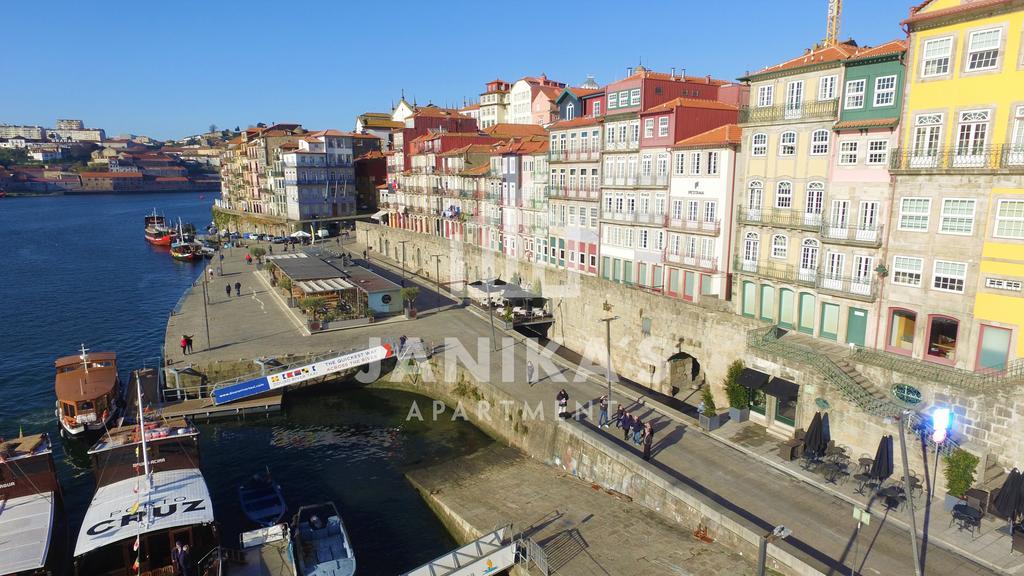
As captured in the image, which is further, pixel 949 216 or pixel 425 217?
pixel 425 217

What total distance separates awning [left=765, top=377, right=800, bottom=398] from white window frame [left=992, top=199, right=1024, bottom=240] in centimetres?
1034

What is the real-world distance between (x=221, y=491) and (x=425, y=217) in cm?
5633

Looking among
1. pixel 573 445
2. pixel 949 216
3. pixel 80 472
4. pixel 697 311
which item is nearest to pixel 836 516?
pixel 573 445

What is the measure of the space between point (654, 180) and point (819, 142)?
44.3 feet

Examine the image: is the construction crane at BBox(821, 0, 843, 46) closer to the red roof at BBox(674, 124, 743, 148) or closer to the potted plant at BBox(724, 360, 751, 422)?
the red roof at BBox(674, 124, 743, 148)

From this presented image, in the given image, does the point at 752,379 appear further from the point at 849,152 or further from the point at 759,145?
the point at 759,145

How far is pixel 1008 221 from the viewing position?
24453 mm

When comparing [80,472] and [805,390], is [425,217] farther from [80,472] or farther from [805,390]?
[805,390]

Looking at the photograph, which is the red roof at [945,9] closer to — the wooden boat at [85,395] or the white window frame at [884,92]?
the white window frame at [884,92]

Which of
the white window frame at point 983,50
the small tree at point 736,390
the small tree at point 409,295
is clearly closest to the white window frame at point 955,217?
the white window frame at point 983,50

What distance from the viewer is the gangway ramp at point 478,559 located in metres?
22.5

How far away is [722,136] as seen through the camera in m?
39.1

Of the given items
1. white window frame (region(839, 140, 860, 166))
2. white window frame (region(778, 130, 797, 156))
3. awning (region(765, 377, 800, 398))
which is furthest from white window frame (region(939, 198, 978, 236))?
awning (region(765, 377, 800, 398))

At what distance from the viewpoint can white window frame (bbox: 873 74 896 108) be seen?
28.0m
